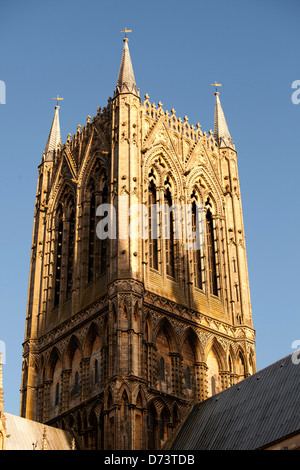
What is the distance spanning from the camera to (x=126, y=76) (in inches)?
2137

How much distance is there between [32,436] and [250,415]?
31.7 ft

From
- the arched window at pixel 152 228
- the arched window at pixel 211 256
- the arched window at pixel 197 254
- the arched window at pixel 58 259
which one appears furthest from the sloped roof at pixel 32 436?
the arched window at pixel 211 256

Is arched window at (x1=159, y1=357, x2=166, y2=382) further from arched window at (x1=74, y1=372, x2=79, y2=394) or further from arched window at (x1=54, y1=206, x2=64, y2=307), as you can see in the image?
arched window at (x1=54, y1=206, x2=64, y2=307)

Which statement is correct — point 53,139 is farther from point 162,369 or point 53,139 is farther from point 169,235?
point 162,369

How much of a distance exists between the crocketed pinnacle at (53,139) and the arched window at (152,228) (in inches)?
347

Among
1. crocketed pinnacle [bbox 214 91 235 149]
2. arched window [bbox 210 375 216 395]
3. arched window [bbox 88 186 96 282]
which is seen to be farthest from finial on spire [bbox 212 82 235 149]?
arched window [bbox 210 375 216 395]

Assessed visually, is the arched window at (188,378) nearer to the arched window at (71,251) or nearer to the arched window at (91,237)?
the arched window at (91,237)

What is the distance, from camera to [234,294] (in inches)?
2076

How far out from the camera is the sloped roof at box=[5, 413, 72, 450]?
42.9m

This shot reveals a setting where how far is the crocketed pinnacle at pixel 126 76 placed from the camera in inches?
2099

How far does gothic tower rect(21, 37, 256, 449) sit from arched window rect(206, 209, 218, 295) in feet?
0.21
